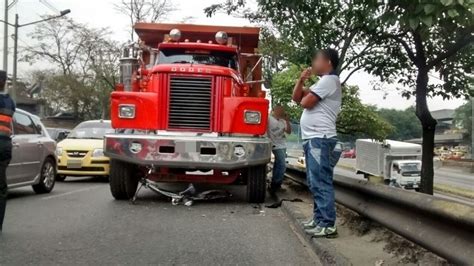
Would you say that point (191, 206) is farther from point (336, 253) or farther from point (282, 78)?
point (282, 78)

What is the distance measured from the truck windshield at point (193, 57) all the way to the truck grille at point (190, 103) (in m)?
0.82

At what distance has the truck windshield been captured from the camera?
9672mm

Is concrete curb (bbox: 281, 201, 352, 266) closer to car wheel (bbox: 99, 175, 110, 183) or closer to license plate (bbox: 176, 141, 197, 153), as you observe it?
license plate (bbox: 176, 141, 197, 153)

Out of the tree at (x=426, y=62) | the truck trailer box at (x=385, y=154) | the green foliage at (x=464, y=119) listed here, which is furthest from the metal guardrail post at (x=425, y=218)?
the green foliage at (x=464, y=119)

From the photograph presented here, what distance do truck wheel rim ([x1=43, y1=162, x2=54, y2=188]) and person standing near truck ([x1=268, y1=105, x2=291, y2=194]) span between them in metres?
4.38

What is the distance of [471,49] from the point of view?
786 cm

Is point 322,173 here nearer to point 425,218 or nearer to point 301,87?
point 301,87

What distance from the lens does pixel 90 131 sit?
15.3 metres

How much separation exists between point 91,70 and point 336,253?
48.0m

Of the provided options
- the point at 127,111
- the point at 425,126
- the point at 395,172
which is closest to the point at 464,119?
the point at 395,172

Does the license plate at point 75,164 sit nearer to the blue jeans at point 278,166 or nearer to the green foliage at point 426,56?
the blue jeans at point 278,166

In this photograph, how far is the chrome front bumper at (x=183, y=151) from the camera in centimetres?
837

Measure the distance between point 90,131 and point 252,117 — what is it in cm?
→ 784

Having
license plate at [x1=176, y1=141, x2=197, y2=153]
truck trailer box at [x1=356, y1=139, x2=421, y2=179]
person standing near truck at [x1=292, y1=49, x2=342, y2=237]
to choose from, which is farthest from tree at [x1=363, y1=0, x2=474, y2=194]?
truck trailer box at [x1=356, y1=139, x2=421, y2=179]
